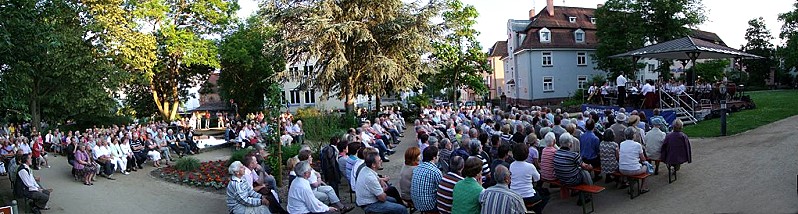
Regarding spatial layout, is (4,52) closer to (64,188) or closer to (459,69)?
(64,188)

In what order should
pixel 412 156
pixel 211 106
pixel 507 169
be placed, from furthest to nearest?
pixel 211 106, pixel 412 156, pixel 507 169

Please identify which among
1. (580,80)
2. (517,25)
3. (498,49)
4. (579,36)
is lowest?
(580,80)

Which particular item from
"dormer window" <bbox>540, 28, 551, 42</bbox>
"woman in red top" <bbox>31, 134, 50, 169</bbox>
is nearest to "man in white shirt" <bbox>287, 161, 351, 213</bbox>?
"woman in red top" <bbox>31, 134, 50, 169</bbox>

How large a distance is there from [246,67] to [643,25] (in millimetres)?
27705

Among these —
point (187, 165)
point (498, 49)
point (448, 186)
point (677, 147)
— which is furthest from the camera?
point (498, 49)

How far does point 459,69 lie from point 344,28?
13847 mm

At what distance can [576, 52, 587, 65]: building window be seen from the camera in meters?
41.3

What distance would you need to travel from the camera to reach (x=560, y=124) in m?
11.7

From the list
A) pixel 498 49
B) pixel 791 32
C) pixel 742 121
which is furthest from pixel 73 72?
pixel 498 49

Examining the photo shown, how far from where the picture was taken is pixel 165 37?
30.8 meters

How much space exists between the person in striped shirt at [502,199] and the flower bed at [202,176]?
8.53 m

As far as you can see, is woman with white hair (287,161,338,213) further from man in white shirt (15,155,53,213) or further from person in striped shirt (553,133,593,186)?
man in white shirt (15,155,53,213)

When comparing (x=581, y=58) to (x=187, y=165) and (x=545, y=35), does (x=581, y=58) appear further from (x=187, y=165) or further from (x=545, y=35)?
(x=187, y=165)

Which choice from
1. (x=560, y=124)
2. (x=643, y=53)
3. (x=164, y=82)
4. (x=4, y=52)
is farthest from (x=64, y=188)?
(x=164, y=82)
